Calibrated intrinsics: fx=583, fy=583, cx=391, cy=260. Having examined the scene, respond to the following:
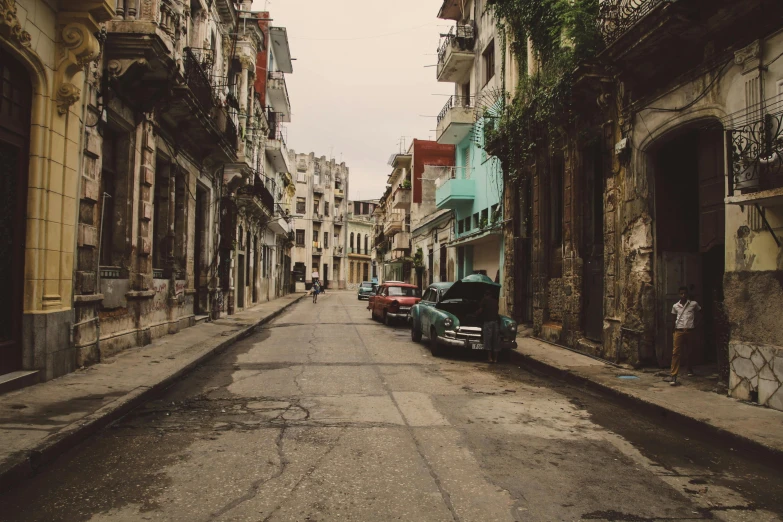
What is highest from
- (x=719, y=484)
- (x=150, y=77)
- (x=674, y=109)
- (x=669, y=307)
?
(x=150, y=77)

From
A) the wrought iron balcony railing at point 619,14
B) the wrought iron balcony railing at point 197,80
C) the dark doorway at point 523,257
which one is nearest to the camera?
the wrought iron balcony railing at point 619,14

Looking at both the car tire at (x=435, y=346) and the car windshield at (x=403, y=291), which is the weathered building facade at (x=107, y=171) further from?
the car windshield at (x=403, y=291)

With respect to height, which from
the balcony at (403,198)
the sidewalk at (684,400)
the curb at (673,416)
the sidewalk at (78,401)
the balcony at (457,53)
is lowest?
the curb at (673,416)

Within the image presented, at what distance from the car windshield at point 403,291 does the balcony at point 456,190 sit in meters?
5.73

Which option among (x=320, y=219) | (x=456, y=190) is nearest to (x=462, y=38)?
(x=456, y=190)

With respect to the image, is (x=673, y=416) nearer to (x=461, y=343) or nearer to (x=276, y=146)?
(x=461, y=343)

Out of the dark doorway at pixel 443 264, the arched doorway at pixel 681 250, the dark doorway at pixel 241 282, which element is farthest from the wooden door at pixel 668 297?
the dark doorway at pixel 443 264

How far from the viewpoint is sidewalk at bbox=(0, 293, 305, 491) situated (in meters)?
4.86

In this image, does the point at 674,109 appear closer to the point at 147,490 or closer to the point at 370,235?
the point at 147,490

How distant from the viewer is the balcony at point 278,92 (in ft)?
104

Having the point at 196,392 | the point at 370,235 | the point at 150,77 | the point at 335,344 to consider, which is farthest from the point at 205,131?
the point at 370,235

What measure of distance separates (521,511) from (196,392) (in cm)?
547

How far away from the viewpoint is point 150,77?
11.3 metres

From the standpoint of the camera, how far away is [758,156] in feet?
23.9
